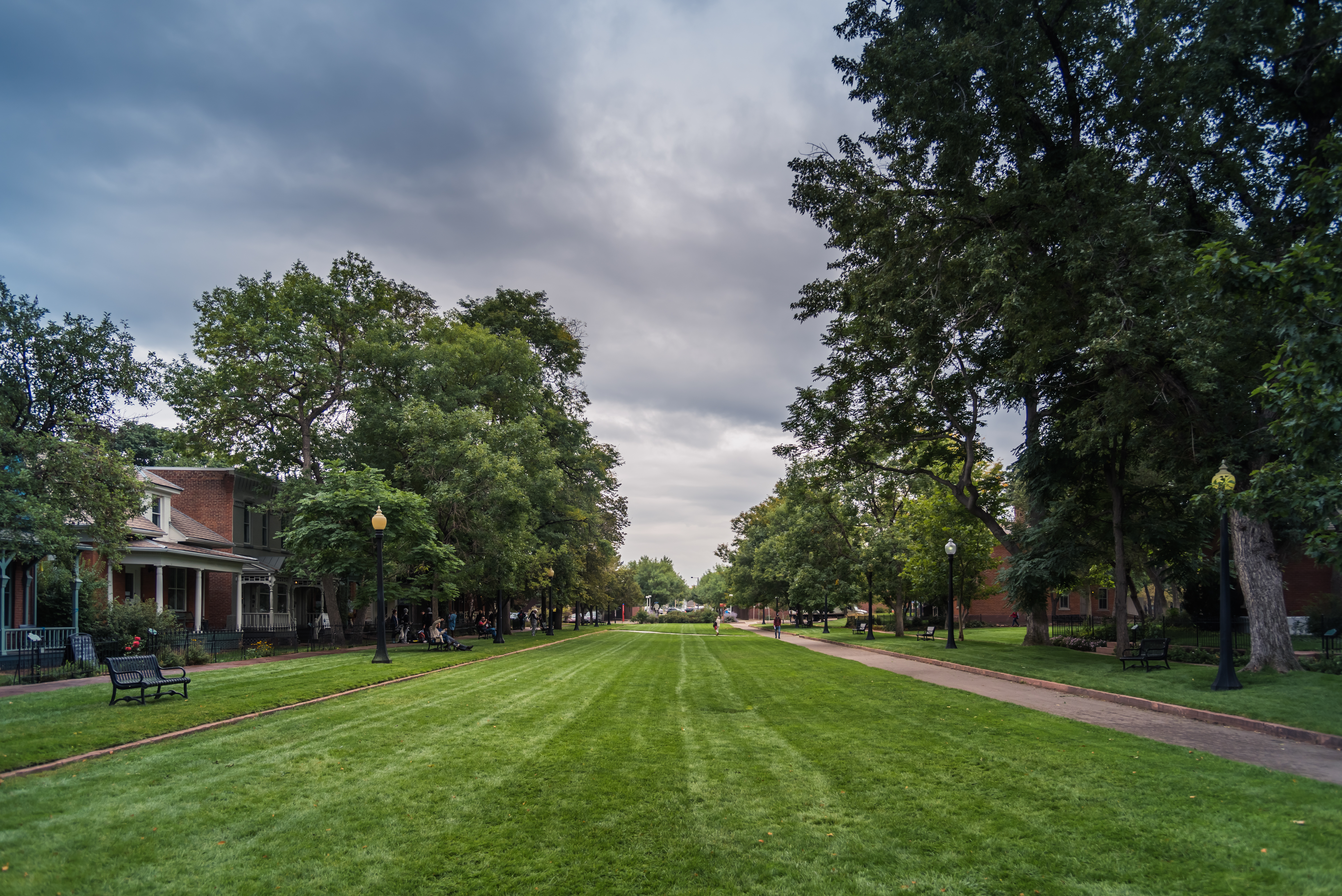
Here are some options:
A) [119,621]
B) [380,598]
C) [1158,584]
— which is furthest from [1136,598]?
[119,621]

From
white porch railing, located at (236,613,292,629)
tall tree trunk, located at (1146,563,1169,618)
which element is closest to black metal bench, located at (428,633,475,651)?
white porch railing, located at (236,613,292,629)

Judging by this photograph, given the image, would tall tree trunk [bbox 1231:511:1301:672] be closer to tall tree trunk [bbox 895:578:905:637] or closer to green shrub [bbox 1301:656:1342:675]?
green shrub [bbox 1301:656:1342:675]

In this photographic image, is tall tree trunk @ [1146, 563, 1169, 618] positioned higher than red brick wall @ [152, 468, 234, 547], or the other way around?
red brick wall @ [152, 468, 234, 547]

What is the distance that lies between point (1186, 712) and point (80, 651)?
83.0ft

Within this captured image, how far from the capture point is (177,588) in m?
31.2

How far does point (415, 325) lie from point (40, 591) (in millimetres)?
24339

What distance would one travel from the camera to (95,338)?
796 inches

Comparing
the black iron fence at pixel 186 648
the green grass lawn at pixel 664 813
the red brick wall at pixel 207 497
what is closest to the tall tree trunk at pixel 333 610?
the black iron fence at pixel 186 648

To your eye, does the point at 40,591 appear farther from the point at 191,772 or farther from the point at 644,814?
the point at 644,814

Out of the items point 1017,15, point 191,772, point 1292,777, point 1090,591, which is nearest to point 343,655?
point 191,772

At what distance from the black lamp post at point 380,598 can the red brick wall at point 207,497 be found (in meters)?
18.0

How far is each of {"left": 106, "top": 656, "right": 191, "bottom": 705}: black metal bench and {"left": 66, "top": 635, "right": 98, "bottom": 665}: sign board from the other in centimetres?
720

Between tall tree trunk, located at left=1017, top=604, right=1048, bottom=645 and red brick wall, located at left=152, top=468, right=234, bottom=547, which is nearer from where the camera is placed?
tall tree trunk, located at left=1017, top=604, right=1048, bottom=645

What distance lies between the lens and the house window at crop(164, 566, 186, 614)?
101 feet
